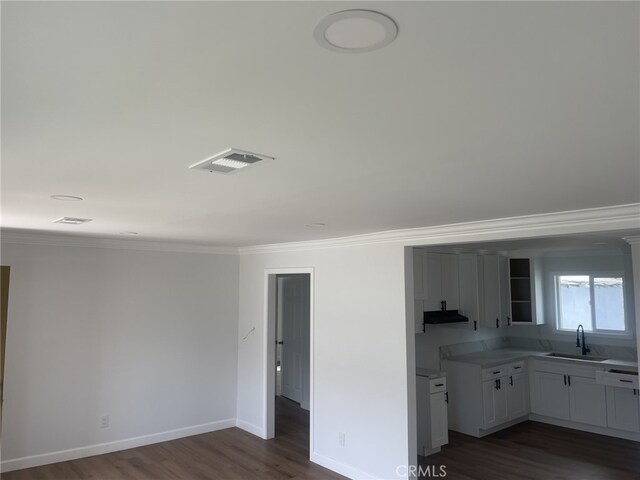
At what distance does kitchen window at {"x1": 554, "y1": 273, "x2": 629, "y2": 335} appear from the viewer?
6.38 m

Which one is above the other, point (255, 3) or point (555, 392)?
point (255, 3)

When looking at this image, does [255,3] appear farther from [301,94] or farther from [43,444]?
[43,444]

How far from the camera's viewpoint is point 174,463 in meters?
4.81

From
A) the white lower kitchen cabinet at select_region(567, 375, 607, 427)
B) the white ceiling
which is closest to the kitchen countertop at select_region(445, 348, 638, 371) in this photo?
the white lower kitchen cabinet at select_region(567, 375, 607, 427)

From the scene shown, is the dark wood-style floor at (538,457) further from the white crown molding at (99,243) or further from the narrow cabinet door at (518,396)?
the white crown molding at (99,243)

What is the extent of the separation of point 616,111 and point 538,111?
227mm

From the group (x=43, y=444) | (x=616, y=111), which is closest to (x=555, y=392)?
(x=616, y=111)

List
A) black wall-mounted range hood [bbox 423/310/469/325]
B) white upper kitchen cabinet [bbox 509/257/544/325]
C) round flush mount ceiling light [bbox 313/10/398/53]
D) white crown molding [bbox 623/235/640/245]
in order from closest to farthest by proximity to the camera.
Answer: round flush mount ceiling light [bbox 313/10/398/53] < white crown molding [bbox 623/235/640/245] < black wall-mounted range hood [bbox 423/310/469/325] < white upper kitchen cabinet [bbox 509/257/544/325]

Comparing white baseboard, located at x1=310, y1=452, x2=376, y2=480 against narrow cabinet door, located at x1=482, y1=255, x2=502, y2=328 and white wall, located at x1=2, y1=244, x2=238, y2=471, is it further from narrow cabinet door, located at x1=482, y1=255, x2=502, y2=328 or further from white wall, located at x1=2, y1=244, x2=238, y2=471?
narrow cabinet door, located at x1=482, y1=255, x2=502, y2=328

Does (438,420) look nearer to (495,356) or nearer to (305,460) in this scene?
(305,460)

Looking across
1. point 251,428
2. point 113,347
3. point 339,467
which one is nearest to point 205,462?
point 251,428

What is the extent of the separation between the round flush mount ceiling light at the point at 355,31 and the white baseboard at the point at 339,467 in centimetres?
422

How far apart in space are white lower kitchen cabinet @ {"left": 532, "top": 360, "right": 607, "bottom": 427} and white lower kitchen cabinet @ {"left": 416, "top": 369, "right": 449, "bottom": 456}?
1.91 m

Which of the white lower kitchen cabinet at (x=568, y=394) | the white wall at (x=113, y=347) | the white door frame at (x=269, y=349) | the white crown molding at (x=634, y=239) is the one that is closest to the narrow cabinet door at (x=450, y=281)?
the white lower kitchen cabinet at (x=568, y=394)
